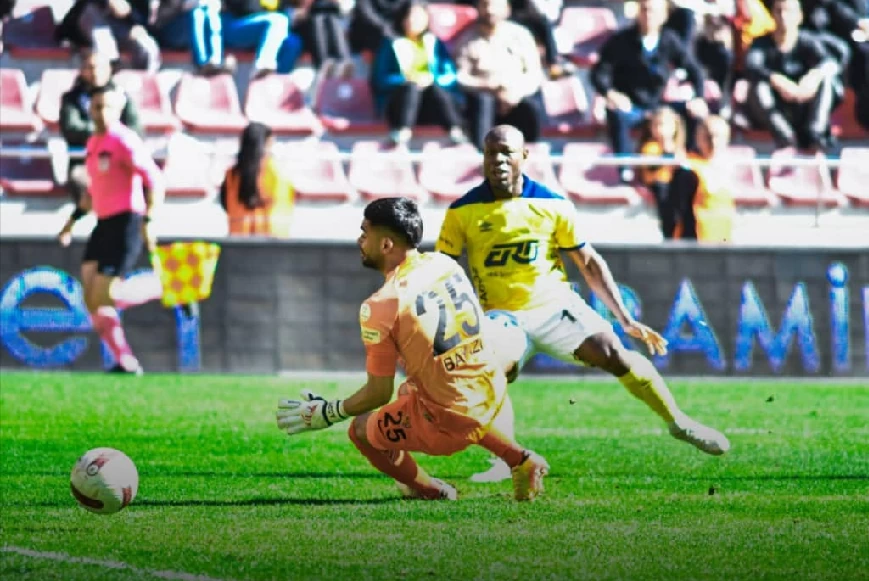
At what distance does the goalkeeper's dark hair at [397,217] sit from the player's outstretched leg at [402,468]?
0.95 metres

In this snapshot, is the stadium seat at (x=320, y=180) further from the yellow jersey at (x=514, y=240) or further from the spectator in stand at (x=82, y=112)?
the yellow jersey at (x=514, y=240)

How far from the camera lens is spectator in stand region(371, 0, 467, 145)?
19.3 meters

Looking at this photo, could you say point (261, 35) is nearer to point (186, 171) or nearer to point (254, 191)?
point (186, 171)

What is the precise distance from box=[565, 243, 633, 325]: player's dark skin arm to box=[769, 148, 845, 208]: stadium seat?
8464 mm

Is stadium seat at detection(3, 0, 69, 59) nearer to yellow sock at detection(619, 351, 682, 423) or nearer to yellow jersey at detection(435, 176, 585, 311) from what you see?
yellow jersey at detection(435, 176, 585, 311)

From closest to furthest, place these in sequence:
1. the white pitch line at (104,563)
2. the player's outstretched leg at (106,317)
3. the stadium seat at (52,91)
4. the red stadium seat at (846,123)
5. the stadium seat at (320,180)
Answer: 1. the white pitch line at (104,563)
2. the player's outstretched leg at (106,317)
3. the stadium seat at (320,180)
4. the stadium seat at (52,91)
5. the red stadium seat at (846,123)

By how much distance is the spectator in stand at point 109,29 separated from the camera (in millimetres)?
19750

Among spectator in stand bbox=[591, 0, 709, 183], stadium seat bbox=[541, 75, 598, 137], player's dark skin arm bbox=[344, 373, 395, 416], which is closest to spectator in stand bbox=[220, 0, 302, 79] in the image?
stadium seat bbox=[541, 75, 598, 137]

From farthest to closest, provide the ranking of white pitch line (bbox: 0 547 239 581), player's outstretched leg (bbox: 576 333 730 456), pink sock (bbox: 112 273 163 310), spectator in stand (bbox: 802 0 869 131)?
spectator in stand (bbox: 802 0 869 131), pink sock (bbox: 112 273 163 310), player's outstretched leg (bbox: 576 333 730 456), white pitch line (bbox: 0 547 239 581)

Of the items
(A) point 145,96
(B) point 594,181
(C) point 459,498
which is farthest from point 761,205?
(C) point 459,498

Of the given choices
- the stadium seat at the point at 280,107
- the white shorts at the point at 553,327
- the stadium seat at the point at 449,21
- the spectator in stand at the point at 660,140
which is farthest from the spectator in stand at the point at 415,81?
the white shorts at the point at 553,327

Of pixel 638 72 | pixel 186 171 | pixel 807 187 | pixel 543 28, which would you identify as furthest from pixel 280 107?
pixel 807 187

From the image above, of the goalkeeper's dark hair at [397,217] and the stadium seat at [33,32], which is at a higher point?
the stadium seat at [33,32]

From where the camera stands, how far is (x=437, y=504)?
8508 mm
